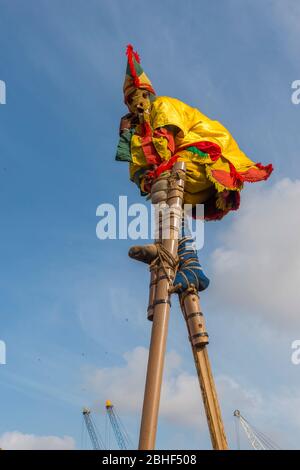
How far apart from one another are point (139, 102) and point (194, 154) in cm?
119

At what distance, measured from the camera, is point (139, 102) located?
7.64m

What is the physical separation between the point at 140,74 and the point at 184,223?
7.44 feet

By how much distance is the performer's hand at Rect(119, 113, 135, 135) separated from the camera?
7.72m

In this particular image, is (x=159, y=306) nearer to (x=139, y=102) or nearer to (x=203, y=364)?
(x=203, y=364)

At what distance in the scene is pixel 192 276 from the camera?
6652 mm

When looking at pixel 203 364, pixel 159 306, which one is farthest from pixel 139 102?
pixel 203 364

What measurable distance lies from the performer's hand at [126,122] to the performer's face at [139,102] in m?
0.07

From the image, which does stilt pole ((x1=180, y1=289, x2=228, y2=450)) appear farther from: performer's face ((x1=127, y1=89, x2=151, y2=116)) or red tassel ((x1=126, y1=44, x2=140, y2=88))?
red tassel ((x1=126, y1=44, x2=140, y2=88))

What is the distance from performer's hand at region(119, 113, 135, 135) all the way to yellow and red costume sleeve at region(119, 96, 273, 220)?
0.27 meters

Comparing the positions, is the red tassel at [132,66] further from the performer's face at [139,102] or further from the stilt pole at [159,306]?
the stilt pole at [159,306]

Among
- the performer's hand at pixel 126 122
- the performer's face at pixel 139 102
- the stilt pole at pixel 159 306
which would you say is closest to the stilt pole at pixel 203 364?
the stilt pole at pixel 159 306

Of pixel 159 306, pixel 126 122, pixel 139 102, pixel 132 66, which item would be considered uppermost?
pixel 132 66
